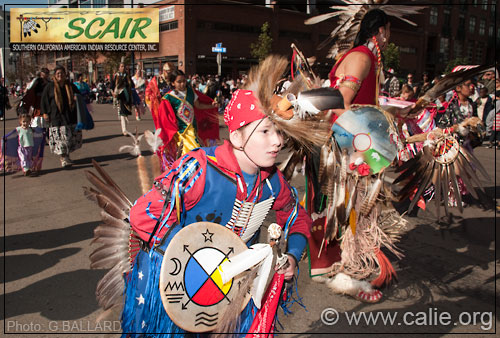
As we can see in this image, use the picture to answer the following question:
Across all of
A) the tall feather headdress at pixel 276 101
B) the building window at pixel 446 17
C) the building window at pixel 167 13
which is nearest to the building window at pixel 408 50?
the building window at pixel 446 17

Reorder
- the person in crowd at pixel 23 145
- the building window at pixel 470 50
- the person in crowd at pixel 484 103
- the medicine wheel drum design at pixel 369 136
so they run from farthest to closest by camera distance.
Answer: the building window at pixel 470 50 < the person in crowd at pixel 484 103 < the person in crowd at pixel 23 145 < the medicine wheel drum design at pixel 369 136

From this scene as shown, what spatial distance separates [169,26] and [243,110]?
38752 mm

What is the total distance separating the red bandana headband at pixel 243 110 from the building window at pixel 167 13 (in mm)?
38052

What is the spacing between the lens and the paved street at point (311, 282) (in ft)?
9.77

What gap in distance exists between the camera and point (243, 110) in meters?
1.88

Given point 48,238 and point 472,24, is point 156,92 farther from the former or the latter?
point 472,24

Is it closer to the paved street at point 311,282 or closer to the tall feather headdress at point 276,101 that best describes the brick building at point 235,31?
the paved street at point 311,282

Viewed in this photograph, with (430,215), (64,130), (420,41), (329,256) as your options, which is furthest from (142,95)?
(420,41)

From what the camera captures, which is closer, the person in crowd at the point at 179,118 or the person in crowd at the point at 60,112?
the person in crowd at the point at 179,118

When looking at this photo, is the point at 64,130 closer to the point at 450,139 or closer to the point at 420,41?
the point at 450,139

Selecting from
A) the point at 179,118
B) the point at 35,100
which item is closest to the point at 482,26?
the point at 35,100

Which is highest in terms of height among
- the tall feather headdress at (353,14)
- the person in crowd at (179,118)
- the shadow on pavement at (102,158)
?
the tall feather headdress at (353,14)

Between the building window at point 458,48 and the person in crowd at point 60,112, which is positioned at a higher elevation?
the building window at point 458,48

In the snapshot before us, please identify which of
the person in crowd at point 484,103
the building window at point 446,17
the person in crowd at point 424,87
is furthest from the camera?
the building window at point 446,17
